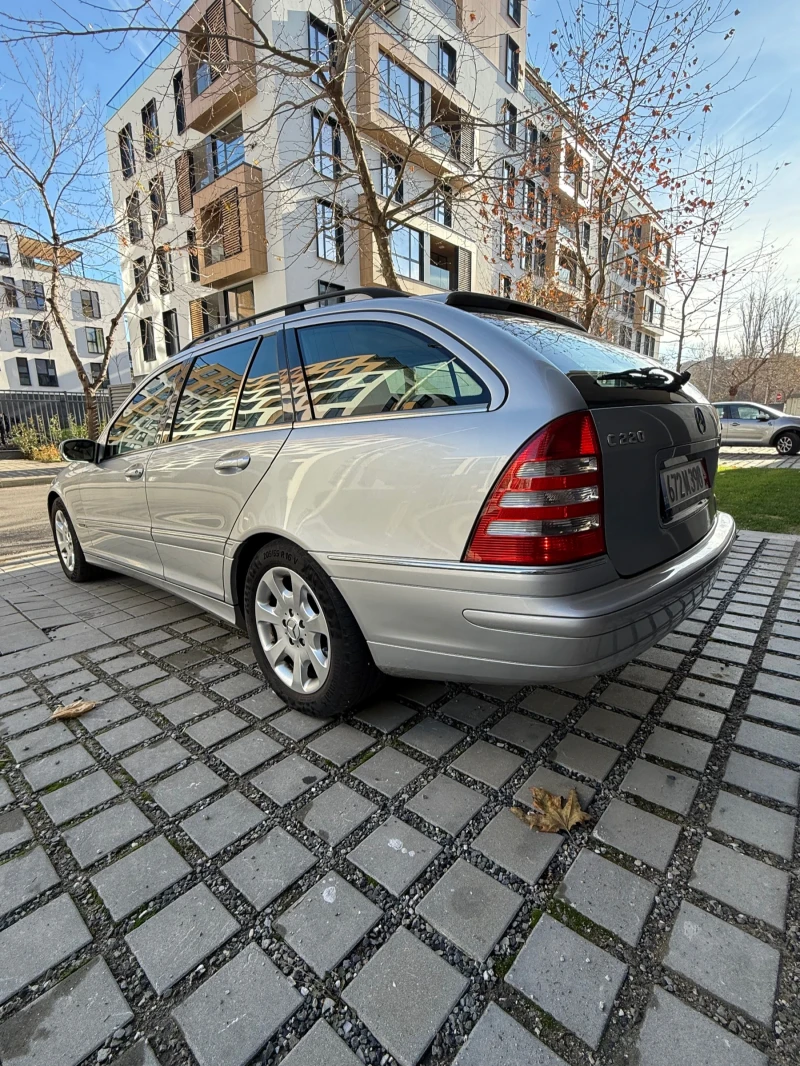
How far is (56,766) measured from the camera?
2051 mm

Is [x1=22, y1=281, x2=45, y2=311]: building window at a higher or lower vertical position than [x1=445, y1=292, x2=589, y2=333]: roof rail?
higher

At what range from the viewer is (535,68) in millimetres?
7293

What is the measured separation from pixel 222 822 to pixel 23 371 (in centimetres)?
5067

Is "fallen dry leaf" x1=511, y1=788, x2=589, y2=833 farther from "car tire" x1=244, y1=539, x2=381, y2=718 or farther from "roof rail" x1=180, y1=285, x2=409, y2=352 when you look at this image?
"roof rail" x1=180, y1=285, x2=409, y2=352

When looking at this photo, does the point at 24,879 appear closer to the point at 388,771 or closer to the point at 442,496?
the point at 388,771

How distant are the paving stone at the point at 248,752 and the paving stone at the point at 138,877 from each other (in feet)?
1.27

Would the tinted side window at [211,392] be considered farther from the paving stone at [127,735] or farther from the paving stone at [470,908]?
the paving stone at [470,908]

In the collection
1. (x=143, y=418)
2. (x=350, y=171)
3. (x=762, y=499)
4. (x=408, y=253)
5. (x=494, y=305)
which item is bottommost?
(x=762, y=499)

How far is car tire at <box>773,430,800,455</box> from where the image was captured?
1558 centimetres

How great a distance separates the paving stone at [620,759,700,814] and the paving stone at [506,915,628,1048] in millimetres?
635

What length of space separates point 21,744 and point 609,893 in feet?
7.53

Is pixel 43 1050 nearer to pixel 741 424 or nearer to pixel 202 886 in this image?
pixel 202 886

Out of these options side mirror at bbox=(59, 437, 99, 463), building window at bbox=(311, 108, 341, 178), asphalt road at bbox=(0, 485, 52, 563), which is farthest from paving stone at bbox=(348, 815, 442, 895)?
building window at bbox=(311, 108, 341, 178)

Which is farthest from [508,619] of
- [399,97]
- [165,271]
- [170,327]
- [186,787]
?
[170,327]
